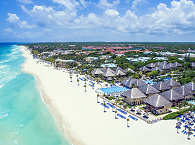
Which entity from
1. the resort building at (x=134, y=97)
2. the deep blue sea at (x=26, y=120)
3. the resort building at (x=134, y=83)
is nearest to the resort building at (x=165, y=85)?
the resort building at (x=134, y=83)

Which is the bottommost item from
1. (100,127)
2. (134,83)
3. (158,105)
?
(100,127)

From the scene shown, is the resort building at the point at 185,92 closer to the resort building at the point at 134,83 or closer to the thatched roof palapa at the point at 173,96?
the thatched roof palapa at the point at 173,96

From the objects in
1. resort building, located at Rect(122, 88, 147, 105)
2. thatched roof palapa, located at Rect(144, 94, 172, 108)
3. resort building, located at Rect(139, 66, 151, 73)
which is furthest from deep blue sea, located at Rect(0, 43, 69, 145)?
resort building, located at Rect(139, 66, 151, 73)

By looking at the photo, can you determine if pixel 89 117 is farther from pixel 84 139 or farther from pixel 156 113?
pixel 156 113

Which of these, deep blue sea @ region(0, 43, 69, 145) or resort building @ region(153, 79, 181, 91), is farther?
resort building @ region(153, 79, 181, 91)

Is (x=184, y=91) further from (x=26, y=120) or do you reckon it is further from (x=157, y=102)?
(x=26, y=120)

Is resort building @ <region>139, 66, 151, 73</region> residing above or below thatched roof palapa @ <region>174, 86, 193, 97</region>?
above

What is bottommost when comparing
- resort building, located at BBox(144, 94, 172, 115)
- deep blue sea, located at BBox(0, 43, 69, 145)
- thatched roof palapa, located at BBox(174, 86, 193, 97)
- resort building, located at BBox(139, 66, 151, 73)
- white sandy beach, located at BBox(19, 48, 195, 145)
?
deep blue sea, located at BBox(0, 43, 69, 145)

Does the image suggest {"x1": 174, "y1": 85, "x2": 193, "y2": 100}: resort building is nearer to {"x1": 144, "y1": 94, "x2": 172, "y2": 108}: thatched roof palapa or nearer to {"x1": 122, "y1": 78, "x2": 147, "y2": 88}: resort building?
{"x1": 144, "y1": 94, "x2": 172, "y2": 108}: thatched roof palapa

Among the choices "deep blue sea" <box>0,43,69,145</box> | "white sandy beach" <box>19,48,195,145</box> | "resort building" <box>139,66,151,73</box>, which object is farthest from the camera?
"resort building" <box>139,66,151,73</box>

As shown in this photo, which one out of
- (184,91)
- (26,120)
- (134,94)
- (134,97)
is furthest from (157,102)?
(26,120)
